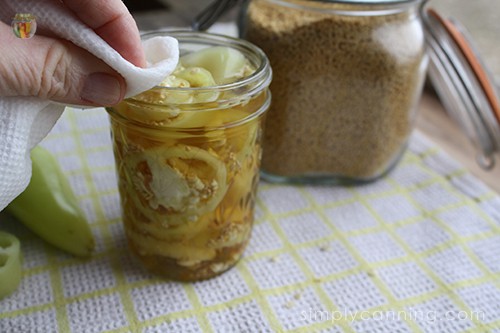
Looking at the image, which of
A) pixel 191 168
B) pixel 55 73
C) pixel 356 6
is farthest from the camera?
pixel 356 6

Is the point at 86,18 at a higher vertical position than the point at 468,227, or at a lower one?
higher

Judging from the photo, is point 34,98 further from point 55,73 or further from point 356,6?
point 356,6

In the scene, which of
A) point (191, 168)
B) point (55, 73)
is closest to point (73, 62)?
point (55, 73)

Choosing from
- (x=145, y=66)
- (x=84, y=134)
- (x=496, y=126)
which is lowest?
(x=84, y=134)

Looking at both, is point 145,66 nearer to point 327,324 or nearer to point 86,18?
point 86,18

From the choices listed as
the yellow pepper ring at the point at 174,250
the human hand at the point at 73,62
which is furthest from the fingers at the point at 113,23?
the yellow pepper ring at the point at 174,250

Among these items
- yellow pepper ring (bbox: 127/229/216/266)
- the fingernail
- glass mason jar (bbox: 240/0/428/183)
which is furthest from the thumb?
glass mason jar (bbox: 240/0/428/183)

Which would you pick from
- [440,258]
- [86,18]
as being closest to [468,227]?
[440,258]
